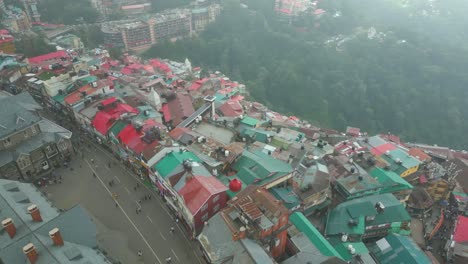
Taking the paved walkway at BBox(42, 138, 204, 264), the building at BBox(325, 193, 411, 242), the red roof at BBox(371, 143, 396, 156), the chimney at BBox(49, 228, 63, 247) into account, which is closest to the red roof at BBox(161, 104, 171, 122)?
the paved walkway at BBox(42, 138, 204, 264)

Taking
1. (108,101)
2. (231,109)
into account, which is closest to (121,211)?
(108,101)

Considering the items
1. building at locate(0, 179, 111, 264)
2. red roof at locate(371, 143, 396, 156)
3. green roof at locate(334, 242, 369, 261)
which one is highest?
building at locate(0, 179, 111, 264)

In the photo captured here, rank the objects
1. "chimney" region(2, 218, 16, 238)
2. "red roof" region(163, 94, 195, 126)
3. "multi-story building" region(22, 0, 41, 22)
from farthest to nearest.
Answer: "multi-story building" region(22, 0, 41, 22)
"red roof" region(163, 94, 195, 126)
"chimney" region(2, 218, 16, 238)

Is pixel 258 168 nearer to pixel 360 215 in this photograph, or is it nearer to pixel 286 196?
pixel 286 196

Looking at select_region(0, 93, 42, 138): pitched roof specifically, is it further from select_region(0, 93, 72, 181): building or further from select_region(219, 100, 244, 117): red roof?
select_region(219, 100, 244, 117): red roof

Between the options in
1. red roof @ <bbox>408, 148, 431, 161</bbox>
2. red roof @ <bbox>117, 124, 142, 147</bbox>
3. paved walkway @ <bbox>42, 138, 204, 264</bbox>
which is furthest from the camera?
red roof @ <bbox>408, 148, 431, 161</bbox>

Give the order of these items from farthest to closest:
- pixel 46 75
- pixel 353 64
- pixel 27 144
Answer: pixel 353 64, pixel 46 75, pixel 27 144

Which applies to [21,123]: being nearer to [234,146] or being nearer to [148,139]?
[148,139]
